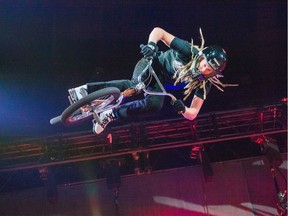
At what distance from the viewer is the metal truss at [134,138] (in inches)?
193

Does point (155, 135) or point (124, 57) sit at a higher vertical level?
point (124, 57)

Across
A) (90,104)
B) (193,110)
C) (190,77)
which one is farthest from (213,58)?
(90,104)

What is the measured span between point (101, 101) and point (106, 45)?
2.35m

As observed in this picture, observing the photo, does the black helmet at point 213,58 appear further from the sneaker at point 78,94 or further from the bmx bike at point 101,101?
the sneaker at point 78,94

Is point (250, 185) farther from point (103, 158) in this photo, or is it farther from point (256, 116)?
point (103, 158)

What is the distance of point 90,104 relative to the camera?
2.90m

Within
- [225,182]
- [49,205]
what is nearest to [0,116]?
[49,205]

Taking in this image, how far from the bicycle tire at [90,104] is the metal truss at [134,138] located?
1.81m

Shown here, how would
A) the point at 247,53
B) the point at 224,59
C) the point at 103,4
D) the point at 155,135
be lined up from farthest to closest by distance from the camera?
the point at 247,53
the point at 155,135
the point at 103,4
the point at 224,59

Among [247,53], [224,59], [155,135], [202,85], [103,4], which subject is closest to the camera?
[224,59]

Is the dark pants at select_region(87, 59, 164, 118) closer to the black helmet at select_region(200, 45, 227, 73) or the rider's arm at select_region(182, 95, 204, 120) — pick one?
the rider's arm at select_region(182, 95, 204, 120)

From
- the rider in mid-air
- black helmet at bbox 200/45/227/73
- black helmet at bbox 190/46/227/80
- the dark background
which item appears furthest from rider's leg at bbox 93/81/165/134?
the dark background

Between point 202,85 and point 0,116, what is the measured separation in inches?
141

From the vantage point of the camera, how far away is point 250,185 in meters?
5.34
